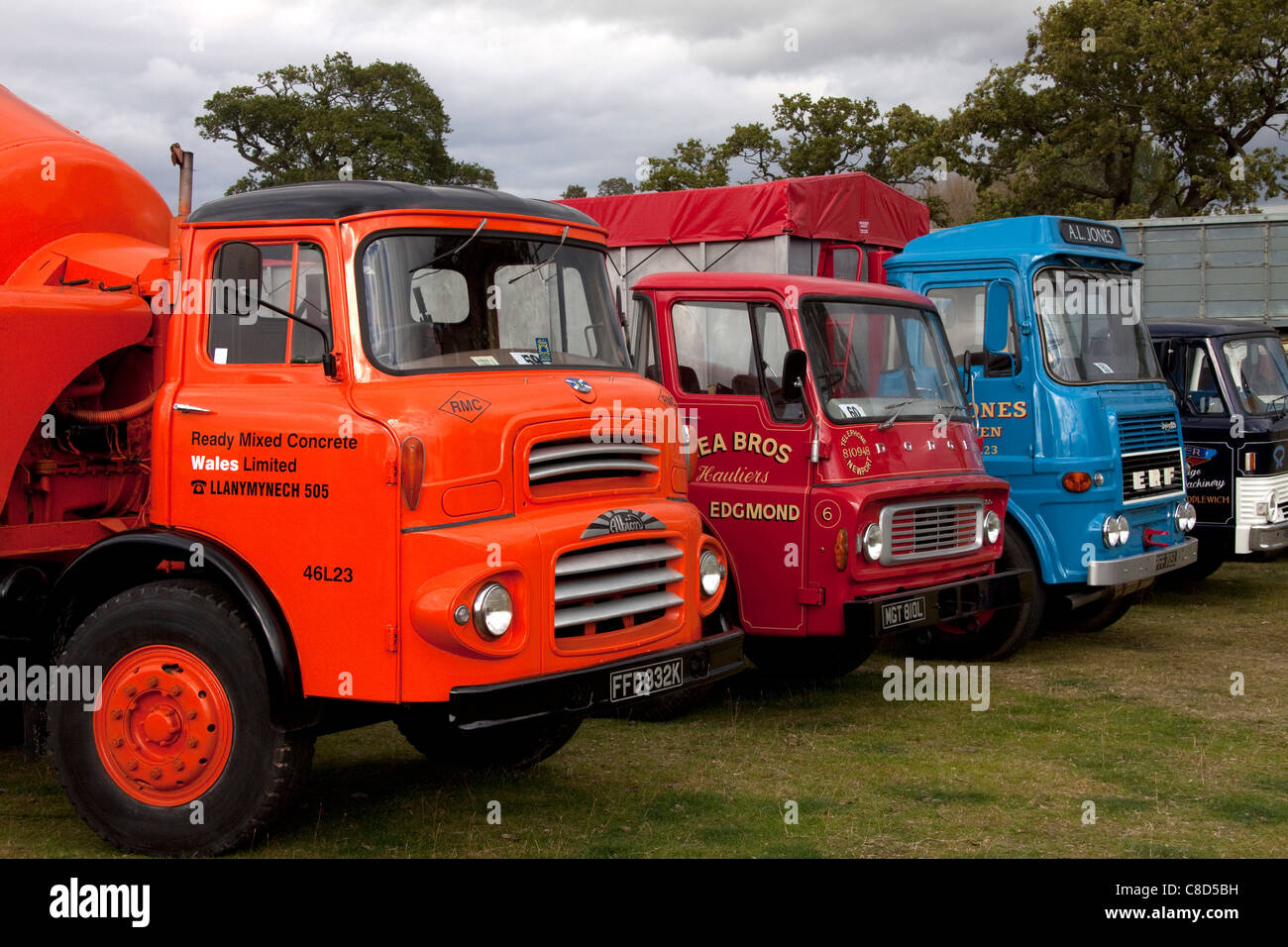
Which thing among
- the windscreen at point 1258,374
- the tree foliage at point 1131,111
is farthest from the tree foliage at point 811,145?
the windscreen at point 1258,374

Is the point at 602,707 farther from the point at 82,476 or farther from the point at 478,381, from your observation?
the point at 82,476

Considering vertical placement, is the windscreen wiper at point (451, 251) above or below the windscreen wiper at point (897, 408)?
above

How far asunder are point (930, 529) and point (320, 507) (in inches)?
170

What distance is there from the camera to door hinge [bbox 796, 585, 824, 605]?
7863mm

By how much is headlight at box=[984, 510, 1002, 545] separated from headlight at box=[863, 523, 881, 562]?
4.11ft

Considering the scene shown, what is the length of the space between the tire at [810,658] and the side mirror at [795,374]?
1.99 metres

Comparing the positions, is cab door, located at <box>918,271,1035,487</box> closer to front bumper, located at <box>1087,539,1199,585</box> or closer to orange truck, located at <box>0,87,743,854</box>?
front bumper, located at <box>1087,539,1199,585</box>

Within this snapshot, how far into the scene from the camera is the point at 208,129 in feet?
143

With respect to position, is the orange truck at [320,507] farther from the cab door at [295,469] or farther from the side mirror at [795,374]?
the side mirror at [795,374]

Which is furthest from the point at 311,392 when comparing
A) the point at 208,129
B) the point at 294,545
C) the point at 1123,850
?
the point at 208,129

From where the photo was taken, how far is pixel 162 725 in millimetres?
5543

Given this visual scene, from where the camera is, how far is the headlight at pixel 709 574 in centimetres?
629

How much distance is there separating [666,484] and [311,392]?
1.73m
